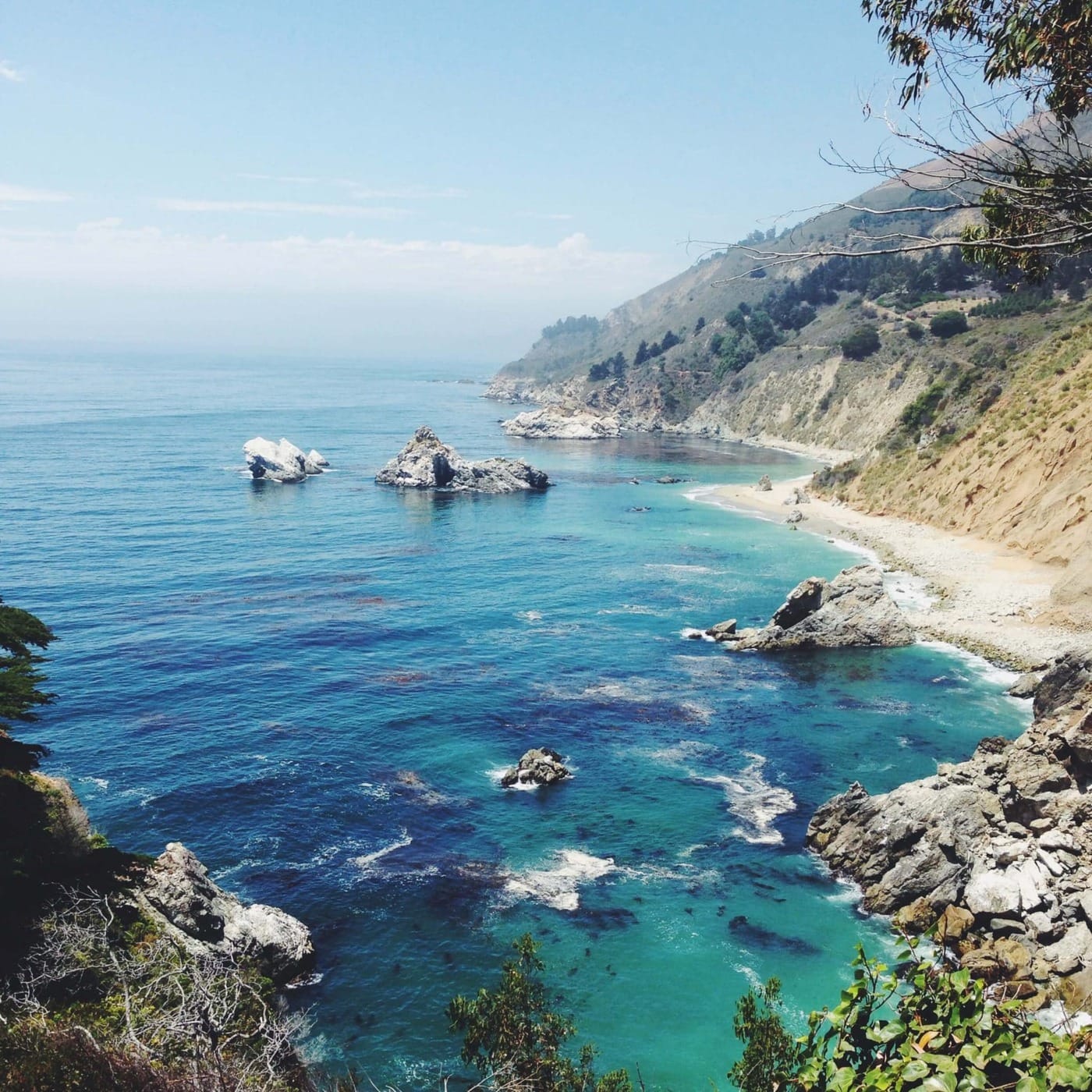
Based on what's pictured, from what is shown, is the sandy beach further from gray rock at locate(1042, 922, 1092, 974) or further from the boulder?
gray rock at locate(1042, 922, 1092, 974)

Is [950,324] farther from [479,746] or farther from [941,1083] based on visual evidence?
[941,1083]

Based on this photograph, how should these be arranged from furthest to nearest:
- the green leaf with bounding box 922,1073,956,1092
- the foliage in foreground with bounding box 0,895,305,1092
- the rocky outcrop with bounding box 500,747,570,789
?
the rocky outcrop with bounding box 500,747,570,789
the foliage in foreground with bounding box 0,895,305,1092
the green leaf with bounding box 922,1073,956,1092

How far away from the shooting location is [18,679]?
25328mm

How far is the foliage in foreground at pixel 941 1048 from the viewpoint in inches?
296

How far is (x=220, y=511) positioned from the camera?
10762cm

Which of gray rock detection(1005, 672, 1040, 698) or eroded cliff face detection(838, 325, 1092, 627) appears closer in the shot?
gray rock detection(1005, 672, 1040, 698)

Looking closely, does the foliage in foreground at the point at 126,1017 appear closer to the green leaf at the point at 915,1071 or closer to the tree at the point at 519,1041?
the tree at the point at 519,1041

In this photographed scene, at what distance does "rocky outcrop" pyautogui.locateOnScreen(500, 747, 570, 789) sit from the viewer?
1745 inches

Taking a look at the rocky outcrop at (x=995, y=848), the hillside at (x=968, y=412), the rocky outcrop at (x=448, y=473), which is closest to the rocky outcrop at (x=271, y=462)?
the rocky outcrop at (x=448, y=473)

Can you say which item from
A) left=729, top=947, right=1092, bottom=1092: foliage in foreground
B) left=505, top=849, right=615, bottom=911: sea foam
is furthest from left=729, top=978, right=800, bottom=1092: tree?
left=505, top=849, right=615, bottom=911: sea foam

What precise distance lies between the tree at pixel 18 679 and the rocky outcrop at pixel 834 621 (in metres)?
48.5

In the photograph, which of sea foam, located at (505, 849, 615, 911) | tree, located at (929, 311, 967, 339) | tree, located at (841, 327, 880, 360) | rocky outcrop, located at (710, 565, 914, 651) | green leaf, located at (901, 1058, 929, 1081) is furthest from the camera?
tree, located at (841, 327, 880, 360)

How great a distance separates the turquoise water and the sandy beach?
411 centimetres

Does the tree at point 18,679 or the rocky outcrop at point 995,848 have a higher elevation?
the tree at point 18,679
